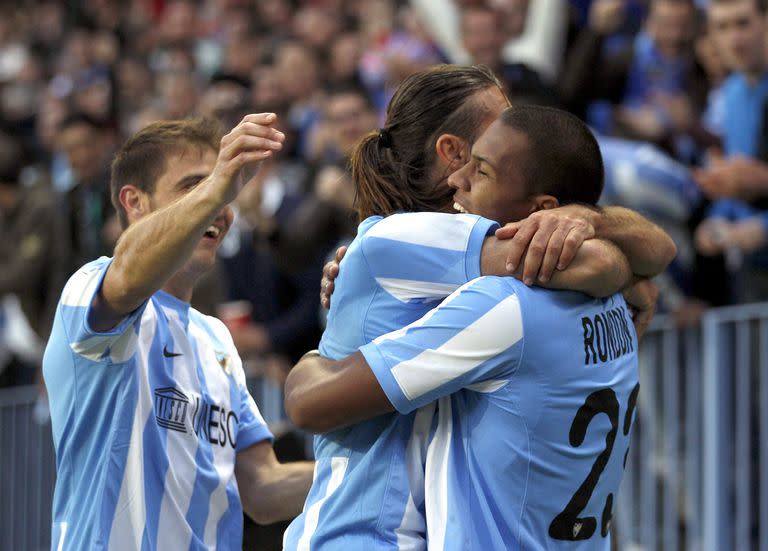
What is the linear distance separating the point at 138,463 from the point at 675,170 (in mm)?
3547

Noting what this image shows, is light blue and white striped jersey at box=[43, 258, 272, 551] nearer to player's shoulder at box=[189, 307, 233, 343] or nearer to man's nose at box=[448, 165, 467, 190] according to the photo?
player's shoulder at box=[189, 307, 233, 343]

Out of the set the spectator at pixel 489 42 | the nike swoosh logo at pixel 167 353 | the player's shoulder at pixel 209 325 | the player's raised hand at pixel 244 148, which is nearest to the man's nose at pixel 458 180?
the player's raised hand at pixel 244 148

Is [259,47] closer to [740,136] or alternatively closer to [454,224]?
[740,136]

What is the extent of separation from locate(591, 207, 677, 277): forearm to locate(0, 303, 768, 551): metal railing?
2.88 meters

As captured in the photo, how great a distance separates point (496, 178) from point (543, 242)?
275 mm

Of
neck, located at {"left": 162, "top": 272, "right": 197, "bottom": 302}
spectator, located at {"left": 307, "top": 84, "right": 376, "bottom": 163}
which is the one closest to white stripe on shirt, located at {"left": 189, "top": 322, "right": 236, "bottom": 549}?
neck, located at {"left": 162, "top": 272, "right": 197, "bottom": 302}

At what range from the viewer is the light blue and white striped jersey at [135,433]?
11.5 feet

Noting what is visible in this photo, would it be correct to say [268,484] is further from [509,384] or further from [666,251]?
[666,251]

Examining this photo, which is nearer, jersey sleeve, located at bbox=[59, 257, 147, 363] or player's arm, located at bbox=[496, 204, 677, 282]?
player's arm, located at bbox=[496, 204, 677, 282]

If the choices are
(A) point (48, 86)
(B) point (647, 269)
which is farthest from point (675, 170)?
(A) point (48, 86)

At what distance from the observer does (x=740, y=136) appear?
6621 mm

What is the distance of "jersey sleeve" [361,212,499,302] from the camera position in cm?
296

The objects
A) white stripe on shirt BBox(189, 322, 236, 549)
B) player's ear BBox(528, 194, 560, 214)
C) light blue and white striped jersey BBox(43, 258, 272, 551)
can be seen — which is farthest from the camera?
white stripe on shirt BBox(189, 322, 236, 549)

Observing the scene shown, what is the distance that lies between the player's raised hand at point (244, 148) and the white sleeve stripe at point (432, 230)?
1.12 feet
